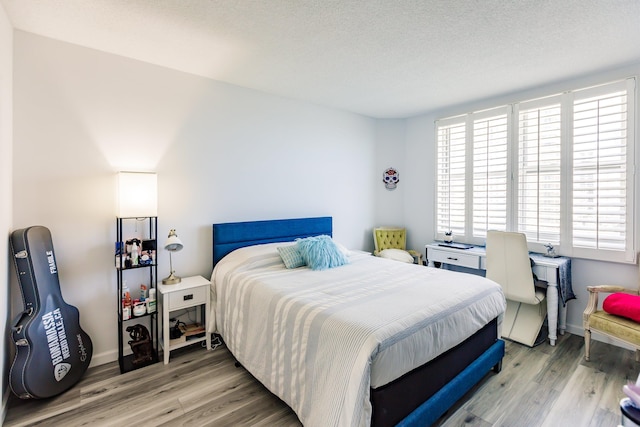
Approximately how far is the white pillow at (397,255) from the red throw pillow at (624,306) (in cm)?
198

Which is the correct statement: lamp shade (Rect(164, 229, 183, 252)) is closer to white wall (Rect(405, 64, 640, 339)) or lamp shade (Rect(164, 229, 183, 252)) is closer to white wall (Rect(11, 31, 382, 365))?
white wall (Rect(11, 31, 382, 365))

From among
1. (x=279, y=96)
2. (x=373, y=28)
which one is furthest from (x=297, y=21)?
(x=279, y=96)

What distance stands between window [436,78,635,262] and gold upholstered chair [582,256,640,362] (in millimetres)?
424

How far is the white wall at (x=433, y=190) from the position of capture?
2936mm

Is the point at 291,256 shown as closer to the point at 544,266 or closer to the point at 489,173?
the point at 544,266

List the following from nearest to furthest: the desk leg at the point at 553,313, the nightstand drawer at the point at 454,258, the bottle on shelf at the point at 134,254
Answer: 1. the bottle on shelf at the point at 134,254
2. the desk leg at the point at 553,313
3. the nightstand drawer at the point at 454,258

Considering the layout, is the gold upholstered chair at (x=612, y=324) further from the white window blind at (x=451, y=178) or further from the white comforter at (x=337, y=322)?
the white window blind at (x=451, y=178)

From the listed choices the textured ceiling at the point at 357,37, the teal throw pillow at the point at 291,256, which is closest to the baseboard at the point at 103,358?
the teal throw pillow at the point at 291,256

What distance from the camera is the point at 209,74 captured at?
9.84 feet

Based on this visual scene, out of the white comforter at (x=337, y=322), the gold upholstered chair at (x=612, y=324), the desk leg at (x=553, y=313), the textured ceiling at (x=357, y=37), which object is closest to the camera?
the white comforter at (x=337, y=322)

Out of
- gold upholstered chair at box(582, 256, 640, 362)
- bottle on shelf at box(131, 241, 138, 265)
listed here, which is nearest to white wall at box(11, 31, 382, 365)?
bottle on shelf at box(131, 241, 138, 265)

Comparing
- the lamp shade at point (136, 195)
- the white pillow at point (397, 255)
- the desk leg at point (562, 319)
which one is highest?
the lamp shade at point (136, 195)

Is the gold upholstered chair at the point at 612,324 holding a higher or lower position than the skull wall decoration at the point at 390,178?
lower

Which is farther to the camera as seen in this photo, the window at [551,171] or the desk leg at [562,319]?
the desk leg at [562,319]
